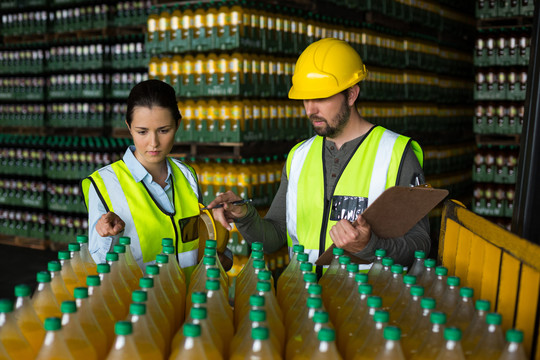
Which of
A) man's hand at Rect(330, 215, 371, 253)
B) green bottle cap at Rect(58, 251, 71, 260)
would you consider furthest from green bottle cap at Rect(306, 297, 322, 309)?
green bottle cap at Rect(58, 251, 71, 260)

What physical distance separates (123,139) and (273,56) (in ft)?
10.8

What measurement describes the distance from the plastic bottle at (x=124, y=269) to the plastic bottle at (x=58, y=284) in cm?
18

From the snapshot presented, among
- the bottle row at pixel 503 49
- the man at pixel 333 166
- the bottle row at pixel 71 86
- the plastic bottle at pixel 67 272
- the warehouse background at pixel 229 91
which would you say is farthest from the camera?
the bottle row at pixel 71 86

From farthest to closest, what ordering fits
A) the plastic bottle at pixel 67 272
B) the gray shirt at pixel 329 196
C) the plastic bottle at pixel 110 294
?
the gray shirt at pixel 329 196, the plastic bottle at pixel 67 272, the plastic bottle at pixel 110 294

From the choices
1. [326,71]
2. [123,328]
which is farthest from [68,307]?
[326,71]

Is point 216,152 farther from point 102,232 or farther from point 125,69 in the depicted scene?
point 102,232

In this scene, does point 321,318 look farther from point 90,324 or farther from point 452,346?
point 90,324

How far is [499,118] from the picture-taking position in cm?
793

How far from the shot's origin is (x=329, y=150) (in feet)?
8.80

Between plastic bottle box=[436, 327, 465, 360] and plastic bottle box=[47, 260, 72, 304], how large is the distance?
3.53 feet

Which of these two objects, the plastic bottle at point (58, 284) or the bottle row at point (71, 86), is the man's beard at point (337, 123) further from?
the bottle row at point (71, 86)

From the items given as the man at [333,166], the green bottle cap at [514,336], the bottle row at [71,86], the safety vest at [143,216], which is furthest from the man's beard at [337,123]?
the bottle row at [71,86]

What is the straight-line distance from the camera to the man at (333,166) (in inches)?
97.8

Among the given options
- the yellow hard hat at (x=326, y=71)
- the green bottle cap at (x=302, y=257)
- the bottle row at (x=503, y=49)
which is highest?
the bottle row at (x=503, y=49)
